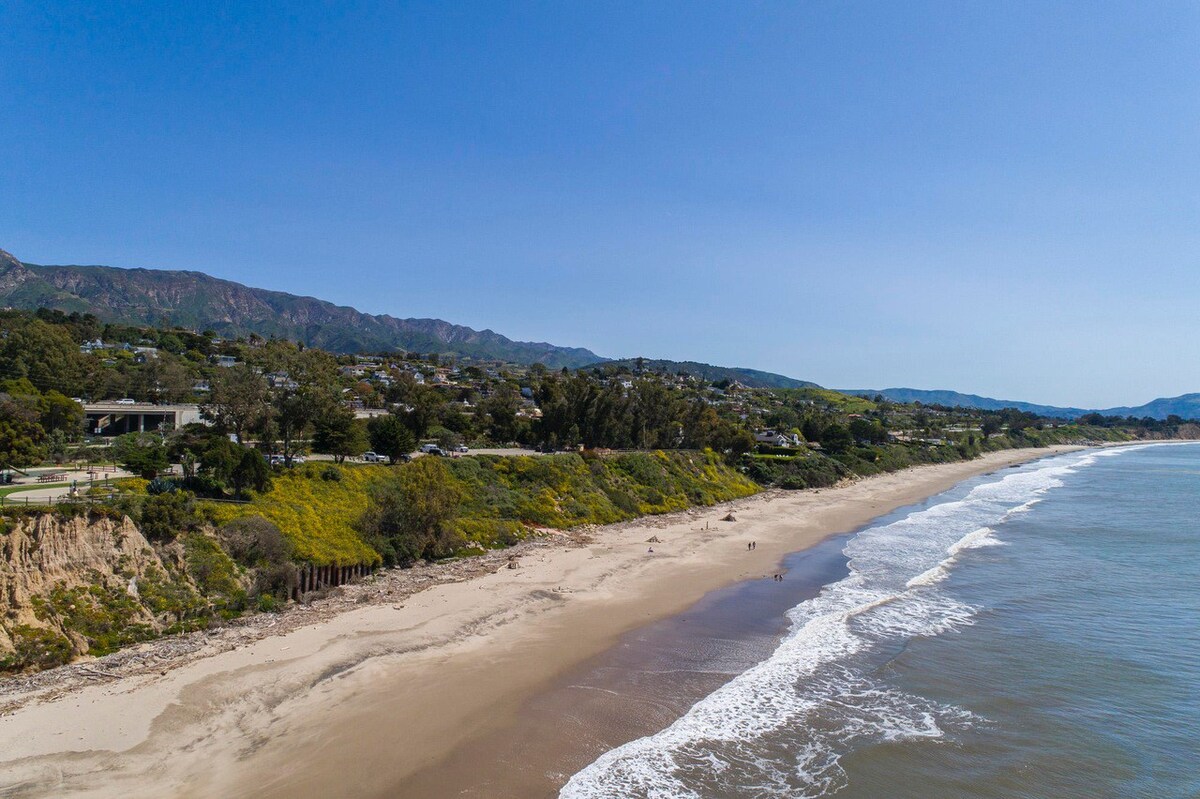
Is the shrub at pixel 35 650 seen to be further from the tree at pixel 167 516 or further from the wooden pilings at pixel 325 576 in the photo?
the wooden pilings at pixel 325 576

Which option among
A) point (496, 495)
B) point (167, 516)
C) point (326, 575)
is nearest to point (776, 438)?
point (496, 495)

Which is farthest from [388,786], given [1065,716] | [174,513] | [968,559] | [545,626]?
[968,559]

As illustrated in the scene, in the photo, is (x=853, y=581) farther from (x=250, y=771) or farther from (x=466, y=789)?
(x=250, y=771)

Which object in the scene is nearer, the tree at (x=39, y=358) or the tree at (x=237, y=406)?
the tree at (x=237, y=406)

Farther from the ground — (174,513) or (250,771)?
(174,513)

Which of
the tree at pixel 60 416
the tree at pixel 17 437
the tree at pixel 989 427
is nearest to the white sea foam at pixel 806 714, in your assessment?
the tree at pixel 17 437

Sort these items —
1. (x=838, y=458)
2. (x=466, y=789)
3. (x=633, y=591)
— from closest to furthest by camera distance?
(x=466, y=789) < (x=633, y=591) < (x=838, y=458)

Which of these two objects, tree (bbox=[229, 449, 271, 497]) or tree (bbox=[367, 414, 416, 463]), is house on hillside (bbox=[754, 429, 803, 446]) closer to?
tree (bbox=[367, 414, 416, 463])

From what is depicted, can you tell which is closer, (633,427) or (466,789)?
(466,789)
